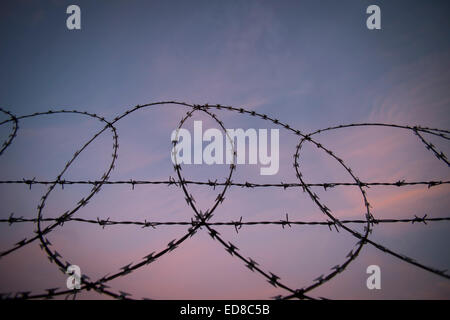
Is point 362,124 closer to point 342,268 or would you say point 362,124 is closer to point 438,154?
point 438,154

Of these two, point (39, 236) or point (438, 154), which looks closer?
point (39, 236)

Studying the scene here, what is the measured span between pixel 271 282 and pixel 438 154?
3093mm

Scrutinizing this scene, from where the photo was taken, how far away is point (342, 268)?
2205 millimetres
